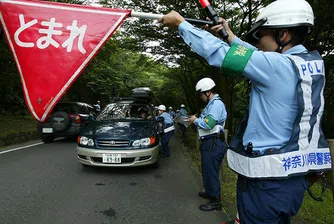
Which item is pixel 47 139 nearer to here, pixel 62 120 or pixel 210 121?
pixel 62 120

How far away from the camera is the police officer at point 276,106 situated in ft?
4.44

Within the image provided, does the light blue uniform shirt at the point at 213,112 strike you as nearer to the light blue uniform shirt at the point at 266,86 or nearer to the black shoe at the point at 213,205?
the black shoe at the point at 213,205

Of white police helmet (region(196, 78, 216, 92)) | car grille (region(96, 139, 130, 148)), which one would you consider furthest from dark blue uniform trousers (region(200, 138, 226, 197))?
car grille (region(96, 139, 130, 148))

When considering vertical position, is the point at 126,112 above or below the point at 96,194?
above

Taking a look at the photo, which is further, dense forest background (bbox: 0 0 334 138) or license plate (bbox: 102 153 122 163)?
dense forest background (bbox: 0 0 334 138)

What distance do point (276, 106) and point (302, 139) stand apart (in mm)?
254

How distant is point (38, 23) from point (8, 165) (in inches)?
212

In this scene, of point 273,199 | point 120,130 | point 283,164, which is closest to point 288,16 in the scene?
point 283,164

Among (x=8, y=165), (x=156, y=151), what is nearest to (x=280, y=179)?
(x=156, y=151)

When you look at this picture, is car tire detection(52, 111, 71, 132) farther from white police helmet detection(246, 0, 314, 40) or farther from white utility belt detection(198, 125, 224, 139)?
white police helmet detection(246, 0, 314, 40)

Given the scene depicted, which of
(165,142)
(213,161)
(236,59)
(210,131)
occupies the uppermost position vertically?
(236,59)

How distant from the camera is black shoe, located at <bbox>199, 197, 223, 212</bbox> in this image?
3.64 meters

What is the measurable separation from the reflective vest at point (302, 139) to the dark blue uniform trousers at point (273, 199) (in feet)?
0.24

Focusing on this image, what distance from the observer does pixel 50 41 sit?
1.73 metres
